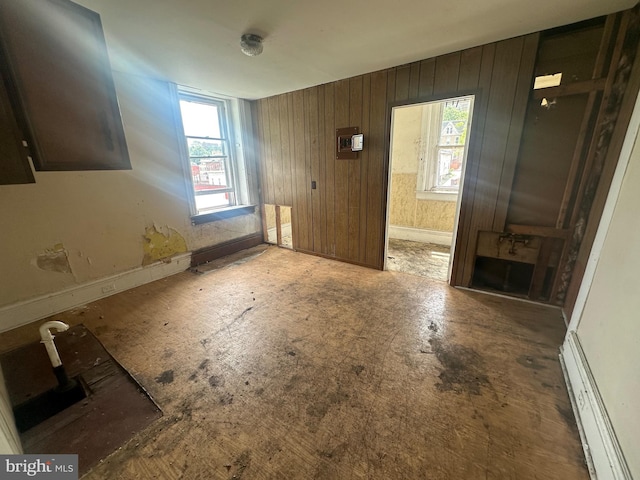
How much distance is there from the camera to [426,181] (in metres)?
4.36

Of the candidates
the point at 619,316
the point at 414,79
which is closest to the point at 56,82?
the point at 414,79

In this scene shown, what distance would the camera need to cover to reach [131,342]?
206cm

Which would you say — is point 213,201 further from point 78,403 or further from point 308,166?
point 78,403

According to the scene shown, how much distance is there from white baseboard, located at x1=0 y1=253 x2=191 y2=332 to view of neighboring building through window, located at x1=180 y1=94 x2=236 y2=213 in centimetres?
99

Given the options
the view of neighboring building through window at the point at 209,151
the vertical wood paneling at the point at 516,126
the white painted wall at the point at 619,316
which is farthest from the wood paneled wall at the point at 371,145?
the white painted wall at the point at 619,316

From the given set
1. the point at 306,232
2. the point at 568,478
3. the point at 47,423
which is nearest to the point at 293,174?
the point at 306,232

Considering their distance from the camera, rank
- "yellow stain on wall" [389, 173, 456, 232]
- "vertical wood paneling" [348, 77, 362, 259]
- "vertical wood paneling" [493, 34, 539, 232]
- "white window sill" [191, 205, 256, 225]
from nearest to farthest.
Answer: "vertical wood paneling" [493, 34, 539, 232], "vertical wood paneling" [348, 77, 362, 259], "white window sill" [191, 205, 256, 225], "yellow stain on wall" [389, 173, 456, 232]

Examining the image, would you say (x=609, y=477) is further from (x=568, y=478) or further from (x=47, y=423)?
(x=47, y=423)

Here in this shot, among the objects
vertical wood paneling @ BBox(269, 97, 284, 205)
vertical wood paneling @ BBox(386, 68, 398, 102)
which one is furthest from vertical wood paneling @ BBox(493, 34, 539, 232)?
vertical wood paneling @ BBox(269, 97, 284, 205)

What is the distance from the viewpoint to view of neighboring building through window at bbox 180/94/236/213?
3551 millimetres

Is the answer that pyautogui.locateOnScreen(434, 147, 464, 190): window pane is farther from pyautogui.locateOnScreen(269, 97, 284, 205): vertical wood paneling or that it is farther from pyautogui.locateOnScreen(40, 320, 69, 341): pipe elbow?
pyautogui.locateOnScreen(40, 320, 69, 341): pipe elbow

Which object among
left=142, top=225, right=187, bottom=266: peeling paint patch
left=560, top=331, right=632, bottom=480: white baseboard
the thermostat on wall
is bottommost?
left=560, top=331, right=632, bottom=480: white baseboard

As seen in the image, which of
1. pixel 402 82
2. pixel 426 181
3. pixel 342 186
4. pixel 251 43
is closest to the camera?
pixel 251 43

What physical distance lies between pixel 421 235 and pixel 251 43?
3844 millimetres
